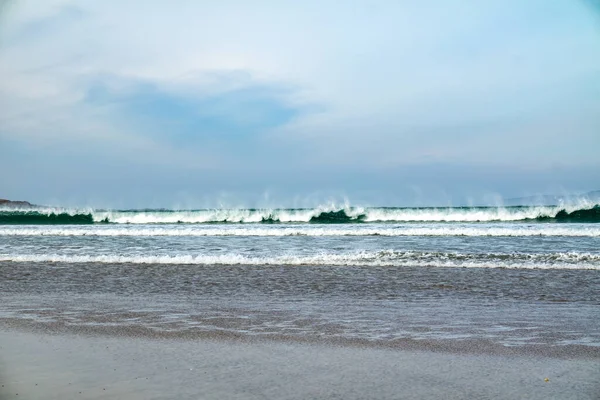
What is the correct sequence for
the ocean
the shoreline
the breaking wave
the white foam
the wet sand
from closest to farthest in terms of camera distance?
the wet sand, the shoreline, the ocean, the white foam, the breaking wave

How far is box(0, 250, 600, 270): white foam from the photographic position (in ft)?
39.9

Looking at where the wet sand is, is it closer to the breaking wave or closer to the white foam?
the white foam

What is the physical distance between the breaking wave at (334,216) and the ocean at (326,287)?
10719 mm

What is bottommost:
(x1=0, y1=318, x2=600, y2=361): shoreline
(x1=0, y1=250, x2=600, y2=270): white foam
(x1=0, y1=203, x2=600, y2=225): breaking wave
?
(x1=0, y1=318, x2=600, y2=361): shoreline

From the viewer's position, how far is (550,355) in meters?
4.80

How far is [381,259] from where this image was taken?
13.1 meters

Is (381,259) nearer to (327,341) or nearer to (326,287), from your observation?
(326,287)

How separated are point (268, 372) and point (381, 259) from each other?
9152mm

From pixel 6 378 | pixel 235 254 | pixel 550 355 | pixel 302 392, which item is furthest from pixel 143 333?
pixel 235 254

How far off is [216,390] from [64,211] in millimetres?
40828

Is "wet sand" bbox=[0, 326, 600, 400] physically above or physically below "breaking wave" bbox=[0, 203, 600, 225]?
below

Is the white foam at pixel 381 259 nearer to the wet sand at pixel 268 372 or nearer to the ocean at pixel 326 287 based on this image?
the ocean at pixel 326 287

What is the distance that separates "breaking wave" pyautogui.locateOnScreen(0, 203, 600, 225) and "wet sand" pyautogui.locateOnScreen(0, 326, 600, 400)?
26634mm

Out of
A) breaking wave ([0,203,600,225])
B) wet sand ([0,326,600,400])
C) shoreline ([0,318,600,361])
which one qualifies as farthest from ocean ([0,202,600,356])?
breaking wave ([0,203,600,225])
